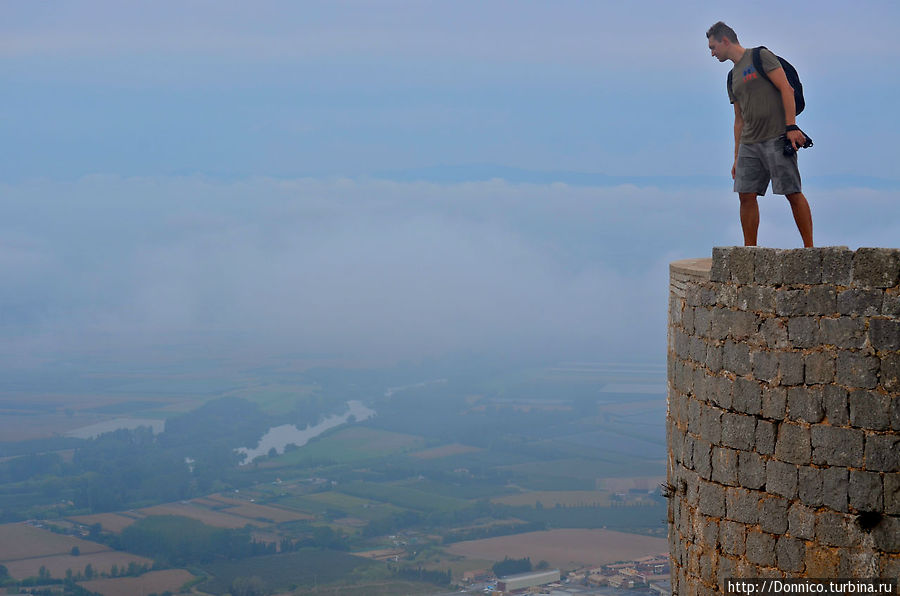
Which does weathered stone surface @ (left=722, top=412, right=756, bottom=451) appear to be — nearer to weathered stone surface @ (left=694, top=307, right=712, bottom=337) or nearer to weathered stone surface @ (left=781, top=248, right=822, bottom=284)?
weathered stone surface @ (left=694, top=307, right=712, bottom=337)

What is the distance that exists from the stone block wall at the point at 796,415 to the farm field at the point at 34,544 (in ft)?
314

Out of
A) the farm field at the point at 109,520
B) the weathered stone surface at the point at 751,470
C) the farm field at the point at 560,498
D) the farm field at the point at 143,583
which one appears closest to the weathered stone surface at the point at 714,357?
the weathered stone surface at the point at 751,470

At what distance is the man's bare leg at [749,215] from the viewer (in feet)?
28.7

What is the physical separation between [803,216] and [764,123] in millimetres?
813

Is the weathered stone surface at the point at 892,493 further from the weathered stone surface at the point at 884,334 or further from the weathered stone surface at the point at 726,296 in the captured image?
the weathered stone surface at the point at 726,296

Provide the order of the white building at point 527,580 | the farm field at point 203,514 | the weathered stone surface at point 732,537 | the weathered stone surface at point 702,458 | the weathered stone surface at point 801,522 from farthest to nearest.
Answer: the farm field at point 203,514 → the white building at point 527,580 → the weathered stone surface at point 702,458 → the weathered stone surface at point 732,537 → the weathered stone surface at point 801,522

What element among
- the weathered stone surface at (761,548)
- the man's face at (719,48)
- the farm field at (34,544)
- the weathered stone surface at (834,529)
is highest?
the man's face at (719,48)

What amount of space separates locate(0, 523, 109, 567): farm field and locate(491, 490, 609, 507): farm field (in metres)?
42.3

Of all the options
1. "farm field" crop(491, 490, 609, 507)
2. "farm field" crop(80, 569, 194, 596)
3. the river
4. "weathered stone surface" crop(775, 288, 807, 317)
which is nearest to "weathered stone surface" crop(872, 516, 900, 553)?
"weathered stone surface" crop(775, 288, 807, 317)

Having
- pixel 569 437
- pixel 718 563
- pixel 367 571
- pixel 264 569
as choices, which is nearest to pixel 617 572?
pixel 367 571

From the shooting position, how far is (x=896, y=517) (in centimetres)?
559

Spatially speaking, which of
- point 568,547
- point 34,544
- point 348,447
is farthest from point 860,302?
point 348,447

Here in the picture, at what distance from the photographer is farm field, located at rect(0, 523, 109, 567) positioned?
96.6 metres

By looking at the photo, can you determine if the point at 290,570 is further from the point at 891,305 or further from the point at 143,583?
the point at 891,305
